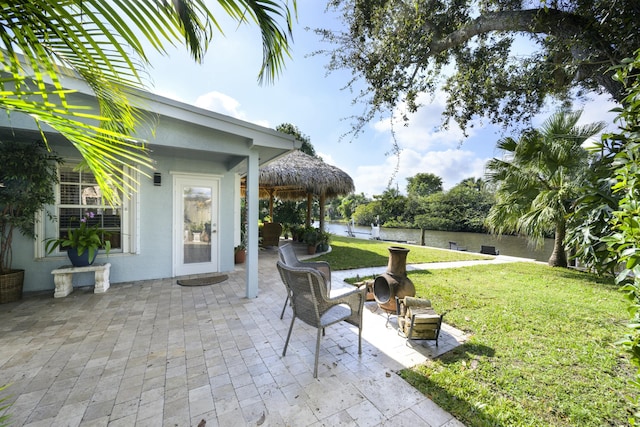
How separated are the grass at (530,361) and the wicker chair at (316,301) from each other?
2.55ft

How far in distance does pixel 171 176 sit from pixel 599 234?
6.37 metres

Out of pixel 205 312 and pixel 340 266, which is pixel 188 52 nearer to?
pixel 205 312

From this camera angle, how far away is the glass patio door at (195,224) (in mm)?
5344

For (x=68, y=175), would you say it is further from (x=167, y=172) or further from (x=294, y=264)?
(x=294, y=264)

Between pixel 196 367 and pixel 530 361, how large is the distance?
3.56 m

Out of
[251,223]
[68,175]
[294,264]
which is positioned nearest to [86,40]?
[294,264]

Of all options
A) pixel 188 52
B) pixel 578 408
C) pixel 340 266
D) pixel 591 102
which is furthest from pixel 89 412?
pixel 591 102

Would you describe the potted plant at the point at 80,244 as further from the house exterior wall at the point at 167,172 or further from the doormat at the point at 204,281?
the doormat at the point at 204,281

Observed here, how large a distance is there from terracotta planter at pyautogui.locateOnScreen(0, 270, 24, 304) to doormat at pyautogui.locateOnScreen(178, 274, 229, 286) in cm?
222

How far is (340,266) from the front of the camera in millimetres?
6578

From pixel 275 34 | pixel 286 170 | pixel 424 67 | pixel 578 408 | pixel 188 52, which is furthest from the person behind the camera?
pixel 286 170

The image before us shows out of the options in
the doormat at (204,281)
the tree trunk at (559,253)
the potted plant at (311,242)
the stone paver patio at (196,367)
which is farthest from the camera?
the potted plant at (311,242)

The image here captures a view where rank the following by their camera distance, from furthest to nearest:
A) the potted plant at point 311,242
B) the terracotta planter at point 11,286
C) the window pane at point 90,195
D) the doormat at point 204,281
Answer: the potted plant at point 311,242
the doormat at point 204,281
the window pane at point 90,195
the terracotta planter at point 11,286

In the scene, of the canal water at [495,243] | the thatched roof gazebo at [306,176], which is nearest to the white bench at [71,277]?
the thatched roof gazebo at [306,176]
